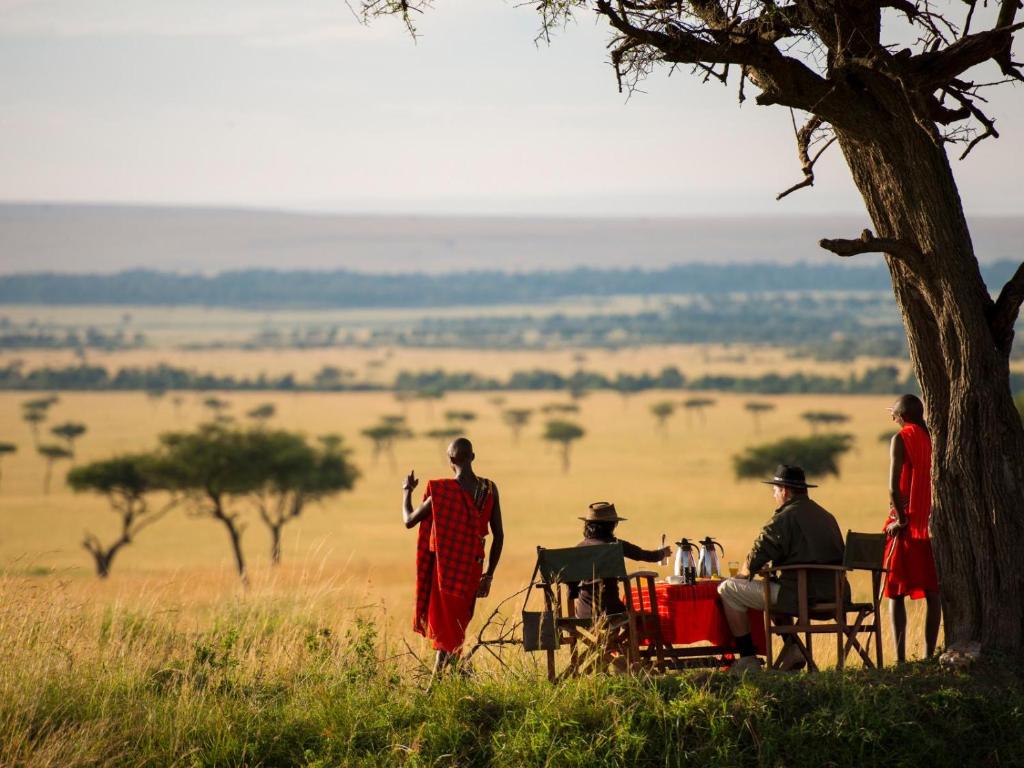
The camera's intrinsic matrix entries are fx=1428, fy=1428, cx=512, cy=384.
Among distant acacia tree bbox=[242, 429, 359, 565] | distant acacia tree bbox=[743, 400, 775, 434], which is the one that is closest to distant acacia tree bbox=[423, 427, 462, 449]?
distant acacia tree bbox=[743, 400, 775, 434]

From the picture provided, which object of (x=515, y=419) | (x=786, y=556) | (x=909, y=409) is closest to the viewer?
(x=786, y=556)

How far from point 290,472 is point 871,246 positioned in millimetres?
30570

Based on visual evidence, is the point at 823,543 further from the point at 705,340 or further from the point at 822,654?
the point at 705,340

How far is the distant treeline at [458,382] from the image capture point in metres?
87.2

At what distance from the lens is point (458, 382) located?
99.0 m

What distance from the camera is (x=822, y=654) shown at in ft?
31.2

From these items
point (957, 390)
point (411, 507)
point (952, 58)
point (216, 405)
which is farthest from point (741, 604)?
point (216, 405)

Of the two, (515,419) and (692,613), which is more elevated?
(692,613)

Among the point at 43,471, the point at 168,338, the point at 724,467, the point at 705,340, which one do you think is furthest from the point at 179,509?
the point at 168,338

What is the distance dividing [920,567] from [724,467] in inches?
1813

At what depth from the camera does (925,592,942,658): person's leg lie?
8148 mm

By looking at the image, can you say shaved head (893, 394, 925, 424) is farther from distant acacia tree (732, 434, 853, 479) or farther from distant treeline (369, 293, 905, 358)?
distant treeline (369, 293, 905, 358)

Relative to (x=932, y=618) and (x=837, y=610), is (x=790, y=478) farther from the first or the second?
(x=932, y=618)

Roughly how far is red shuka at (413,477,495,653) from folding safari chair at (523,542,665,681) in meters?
0.50
